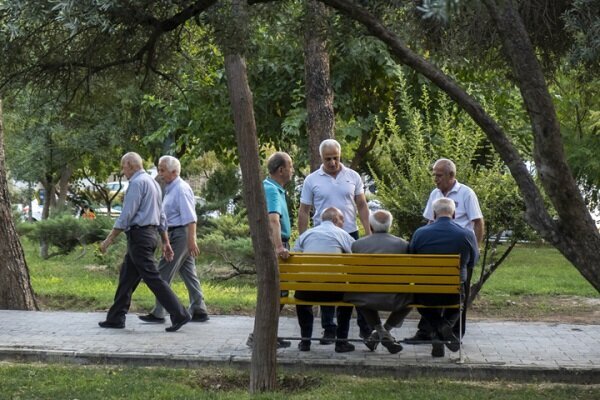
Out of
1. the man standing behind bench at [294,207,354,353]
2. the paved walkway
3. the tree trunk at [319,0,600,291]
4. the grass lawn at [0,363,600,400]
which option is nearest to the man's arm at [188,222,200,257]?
the paved walkway

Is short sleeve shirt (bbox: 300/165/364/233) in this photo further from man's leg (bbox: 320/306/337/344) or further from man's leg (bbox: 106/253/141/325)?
man's leg (bbox: 106/253/141/325)

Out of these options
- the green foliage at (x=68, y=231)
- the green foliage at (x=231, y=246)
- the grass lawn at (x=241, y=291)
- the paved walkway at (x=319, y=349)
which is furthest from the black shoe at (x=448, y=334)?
the green foliage at (x=68, y=231)

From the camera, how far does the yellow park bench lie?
30.1 feet

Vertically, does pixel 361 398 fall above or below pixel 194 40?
below

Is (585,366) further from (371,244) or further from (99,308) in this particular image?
(99,308)

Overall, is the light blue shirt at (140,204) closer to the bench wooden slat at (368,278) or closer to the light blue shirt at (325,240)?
the light blue shirt at (325,240)

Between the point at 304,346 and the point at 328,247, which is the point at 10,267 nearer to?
Result: the point at 304,346

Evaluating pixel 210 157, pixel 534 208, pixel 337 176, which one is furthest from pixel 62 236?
pixel 210 157

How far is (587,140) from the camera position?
2802 centimetres

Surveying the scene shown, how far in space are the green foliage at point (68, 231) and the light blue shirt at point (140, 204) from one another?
1078 cm

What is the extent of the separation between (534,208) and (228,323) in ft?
17.4

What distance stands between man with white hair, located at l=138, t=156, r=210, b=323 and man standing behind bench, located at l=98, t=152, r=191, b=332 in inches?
10.6

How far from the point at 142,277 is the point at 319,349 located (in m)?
2.15

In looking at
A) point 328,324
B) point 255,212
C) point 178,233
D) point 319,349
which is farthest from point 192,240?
point 255,212
